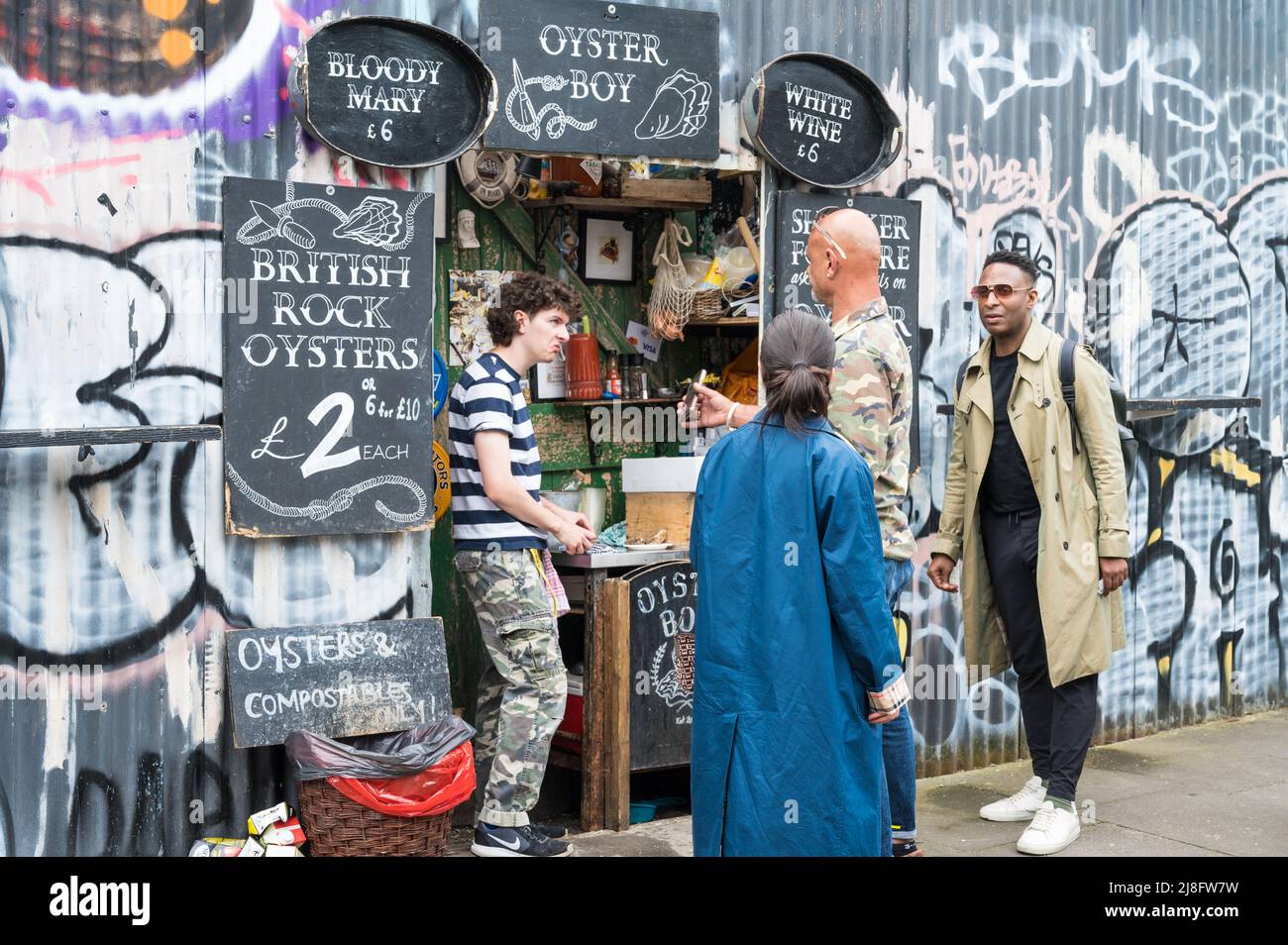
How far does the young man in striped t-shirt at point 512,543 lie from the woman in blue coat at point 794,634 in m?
1.56

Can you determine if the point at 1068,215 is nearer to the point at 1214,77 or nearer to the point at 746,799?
the point at 1214,77

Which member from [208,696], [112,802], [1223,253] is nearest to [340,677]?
[208,696]

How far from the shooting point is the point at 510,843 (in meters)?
5.61

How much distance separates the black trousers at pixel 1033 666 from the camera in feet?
19.3

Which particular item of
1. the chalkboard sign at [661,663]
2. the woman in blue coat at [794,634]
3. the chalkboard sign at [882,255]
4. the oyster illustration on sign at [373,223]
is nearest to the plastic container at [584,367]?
the chalkboard sign at [882,255]

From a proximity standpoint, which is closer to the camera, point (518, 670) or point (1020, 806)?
point (518, 670)

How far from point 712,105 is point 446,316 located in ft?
4.95

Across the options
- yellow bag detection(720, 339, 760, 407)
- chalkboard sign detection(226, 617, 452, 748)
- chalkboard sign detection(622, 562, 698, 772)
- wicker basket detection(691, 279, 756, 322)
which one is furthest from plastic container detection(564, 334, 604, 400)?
chalkboard sign detection(226, 617, 452, 748)

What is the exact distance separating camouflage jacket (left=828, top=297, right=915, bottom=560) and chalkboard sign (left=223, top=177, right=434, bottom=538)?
162 cm

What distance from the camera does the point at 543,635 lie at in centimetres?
568

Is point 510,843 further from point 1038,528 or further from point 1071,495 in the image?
point 1071,495

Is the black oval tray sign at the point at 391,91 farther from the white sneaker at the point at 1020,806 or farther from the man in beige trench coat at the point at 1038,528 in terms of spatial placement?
the white sneaker at the point at 1020,806

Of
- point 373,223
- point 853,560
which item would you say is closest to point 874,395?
point 853,560

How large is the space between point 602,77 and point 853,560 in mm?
2797
